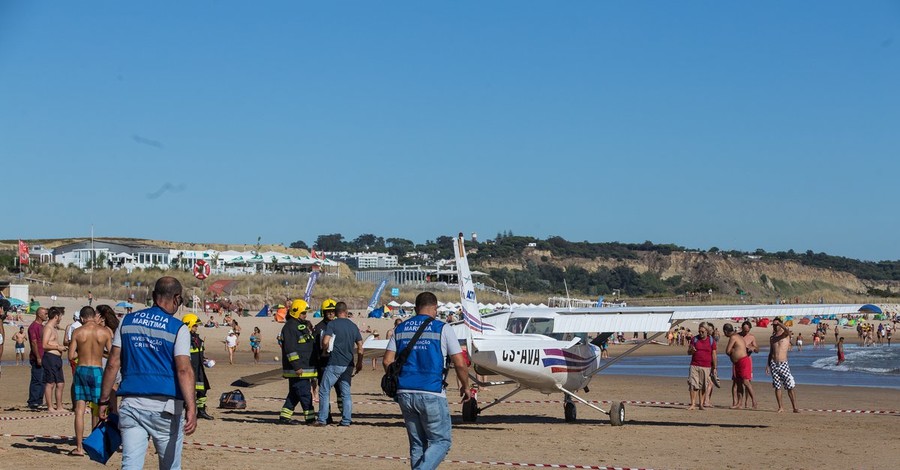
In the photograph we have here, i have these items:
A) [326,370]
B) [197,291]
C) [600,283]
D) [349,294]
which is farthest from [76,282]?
[600,283]

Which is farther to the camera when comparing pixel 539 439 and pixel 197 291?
pixel 197 291

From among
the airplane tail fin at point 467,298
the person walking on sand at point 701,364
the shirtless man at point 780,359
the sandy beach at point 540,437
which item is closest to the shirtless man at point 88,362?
the sandy beach at point 540,437

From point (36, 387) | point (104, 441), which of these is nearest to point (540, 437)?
point (104, 441)

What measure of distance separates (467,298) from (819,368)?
25026 millimetres

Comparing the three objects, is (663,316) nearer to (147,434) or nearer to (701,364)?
(701,364)

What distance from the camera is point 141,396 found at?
6.81 m

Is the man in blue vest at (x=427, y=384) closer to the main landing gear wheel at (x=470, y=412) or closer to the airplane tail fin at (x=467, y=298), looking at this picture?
the airplane tail fin at (x=467, y=298)

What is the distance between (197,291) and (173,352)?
69615 mm

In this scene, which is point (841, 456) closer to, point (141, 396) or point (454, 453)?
point (454, 453)

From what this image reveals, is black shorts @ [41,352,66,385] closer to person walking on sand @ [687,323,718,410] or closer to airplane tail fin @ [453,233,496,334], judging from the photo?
airplane tail fin @ [453,233,496,334]

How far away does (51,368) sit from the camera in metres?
15.6

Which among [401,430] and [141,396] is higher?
[141,396]

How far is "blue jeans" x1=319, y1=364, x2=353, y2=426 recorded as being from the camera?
13.7 meters

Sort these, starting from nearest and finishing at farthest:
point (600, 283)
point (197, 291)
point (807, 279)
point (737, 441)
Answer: point (737, 441)
point (197, 291)
point (600, 283)
point (807, 279)
